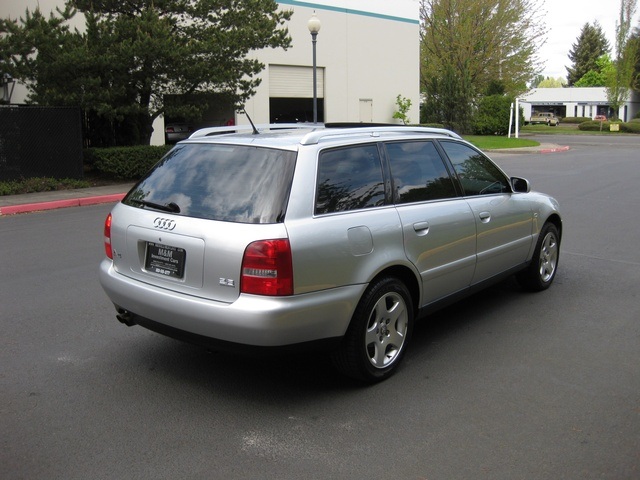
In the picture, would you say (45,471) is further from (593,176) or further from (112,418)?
(593,176)

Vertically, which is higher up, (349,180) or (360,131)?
(360,131)

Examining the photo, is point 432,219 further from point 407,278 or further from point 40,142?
point 40,142

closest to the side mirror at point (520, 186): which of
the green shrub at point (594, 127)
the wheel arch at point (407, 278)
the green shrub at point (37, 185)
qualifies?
the wheel arch at point (407, 278)

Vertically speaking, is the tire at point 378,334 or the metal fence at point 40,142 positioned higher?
the metal fence at point 40,142

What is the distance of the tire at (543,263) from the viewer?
6621mm

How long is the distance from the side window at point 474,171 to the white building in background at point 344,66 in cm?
2298

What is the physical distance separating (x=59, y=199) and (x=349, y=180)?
38.6 ft

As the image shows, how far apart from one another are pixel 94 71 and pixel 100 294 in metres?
11.2

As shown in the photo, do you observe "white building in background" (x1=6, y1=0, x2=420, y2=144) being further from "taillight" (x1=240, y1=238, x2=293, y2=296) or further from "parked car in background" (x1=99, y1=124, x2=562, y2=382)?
"taillight" (x1=240, y1=238, x2=293, y2=296)

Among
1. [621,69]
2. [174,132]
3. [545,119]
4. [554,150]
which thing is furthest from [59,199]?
[545,119]

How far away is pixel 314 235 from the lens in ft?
13.3

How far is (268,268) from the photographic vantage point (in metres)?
3.87

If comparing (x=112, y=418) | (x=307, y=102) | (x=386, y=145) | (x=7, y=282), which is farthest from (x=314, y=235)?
(x=307, y=102)

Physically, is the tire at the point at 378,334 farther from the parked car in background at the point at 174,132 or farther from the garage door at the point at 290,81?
the garage door at the point at 290,81
